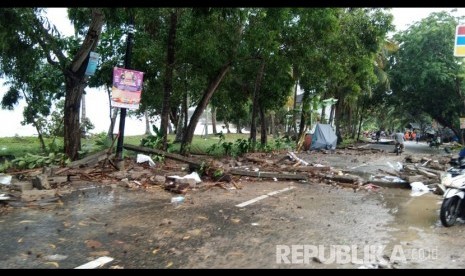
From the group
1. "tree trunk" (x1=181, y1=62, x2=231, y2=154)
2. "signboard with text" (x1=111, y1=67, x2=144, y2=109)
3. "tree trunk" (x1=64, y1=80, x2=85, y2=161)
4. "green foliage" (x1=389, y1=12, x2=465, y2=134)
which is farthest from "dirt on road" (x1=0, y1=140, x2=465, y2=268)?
"green foliage" (x1=389, y1=12, x2=465, y2=134)

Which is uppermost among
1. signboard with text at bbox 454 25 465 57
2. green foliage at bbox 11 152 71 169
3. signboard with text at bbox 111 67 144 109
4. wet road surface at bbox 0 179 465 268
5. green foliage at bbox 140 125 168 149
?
signboard with text at bbox 454 25 465 57

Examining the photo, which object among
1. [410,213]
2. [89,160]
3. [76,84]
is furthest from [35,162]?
[410,213]

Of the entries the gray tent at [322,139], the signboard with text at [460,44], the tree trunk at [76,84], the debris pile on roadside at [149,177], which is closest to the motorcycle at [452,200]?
the signboard with text at [460,44]

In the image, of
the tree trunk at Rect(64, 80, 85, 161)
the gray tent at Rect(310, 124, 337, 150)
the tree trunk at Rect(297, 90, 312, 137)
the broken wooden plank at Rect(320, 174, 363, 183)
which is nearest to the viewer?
the broken wooden plank at Rect(320, 174, 363, 183)

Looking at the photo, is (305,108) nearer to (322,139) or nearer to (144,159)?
(322,139)

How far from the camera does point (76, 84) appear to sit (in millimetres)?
11688

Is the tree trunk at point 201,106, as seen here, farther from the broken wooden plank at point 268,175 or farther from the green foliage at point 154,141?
the broken wooden plank at point 268,175

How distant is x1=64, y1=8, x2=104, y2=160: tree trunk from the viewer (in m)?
11.4

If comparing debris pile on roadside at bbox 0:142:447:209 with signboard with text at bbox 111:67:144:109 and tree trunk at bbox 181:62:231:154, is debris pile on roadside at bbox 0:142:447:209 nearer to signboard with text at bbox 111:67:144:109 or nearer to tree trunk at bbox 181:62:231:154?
signboard with text at bbox 111:67:144:109

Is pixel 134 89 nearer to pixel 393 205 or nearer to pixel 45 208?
pixel 45 208

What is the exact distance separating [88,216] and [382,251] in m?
4.44

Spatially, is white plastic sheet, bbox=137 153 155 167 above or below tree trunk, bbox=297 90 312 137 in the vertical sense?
below

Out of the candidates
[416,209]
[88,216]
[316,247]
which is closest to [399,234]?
[316,247]

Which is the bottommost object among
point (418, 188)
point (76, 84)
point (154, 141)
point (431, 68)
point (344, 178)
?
point (418, 188)
